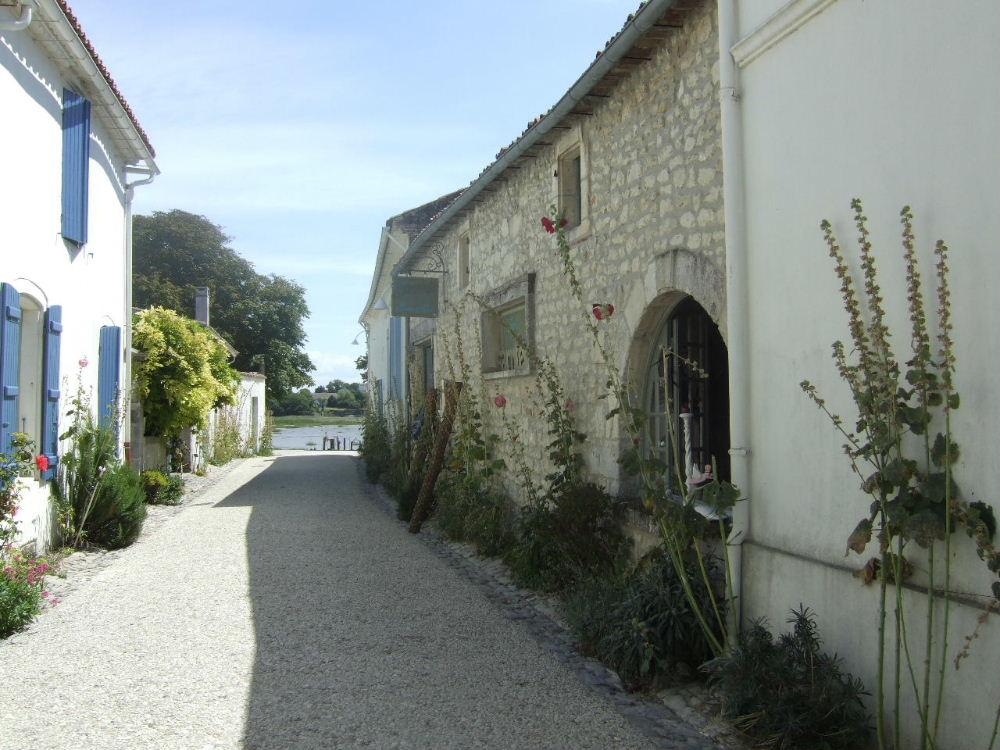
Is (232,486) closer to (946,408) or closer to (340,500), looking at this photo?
(340,500)

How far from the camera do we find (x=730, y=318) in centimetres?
437

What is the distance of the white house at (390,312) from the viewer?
1591 centimetres

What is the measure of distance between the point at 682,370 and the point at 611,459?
2.92ft

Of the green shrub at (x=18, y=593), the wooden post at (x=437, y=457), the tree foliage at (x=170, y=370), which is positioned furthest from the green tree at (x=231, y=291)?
the green shrub at (x=18, y=593)

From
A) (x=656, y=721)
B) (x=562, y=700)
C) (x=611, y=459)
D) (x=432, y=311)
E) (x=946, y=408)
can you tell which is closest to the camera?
(x=946, y=408)

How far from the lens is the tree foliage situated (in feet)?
38.4

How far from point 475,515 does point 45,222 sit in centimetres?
461

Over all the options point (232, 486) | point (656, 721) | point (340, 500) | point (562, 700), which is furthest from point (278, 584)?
point (232, 486)

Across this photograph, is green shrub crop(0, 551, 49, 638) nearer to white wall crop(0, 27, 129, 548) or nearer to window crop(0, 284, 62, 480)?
white wall crop(0, 27, 129, 548)

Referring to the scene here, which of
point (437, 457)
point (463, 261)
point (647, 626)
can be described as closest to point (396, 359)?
point (463, 261)

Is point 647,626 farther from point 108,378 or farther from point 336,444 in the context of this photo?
point 336,444

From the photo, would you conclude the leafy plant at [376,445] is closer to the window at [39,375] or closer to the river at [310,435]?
the window at [39,375]

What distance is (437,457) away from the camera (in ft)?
33.4

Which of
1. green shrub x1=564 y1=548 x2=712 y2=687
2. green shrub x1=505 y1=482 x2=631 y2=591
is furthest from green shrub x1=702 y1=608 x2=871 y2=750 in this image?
green shrub x1=505 y1=482 x2=631 y2=591
